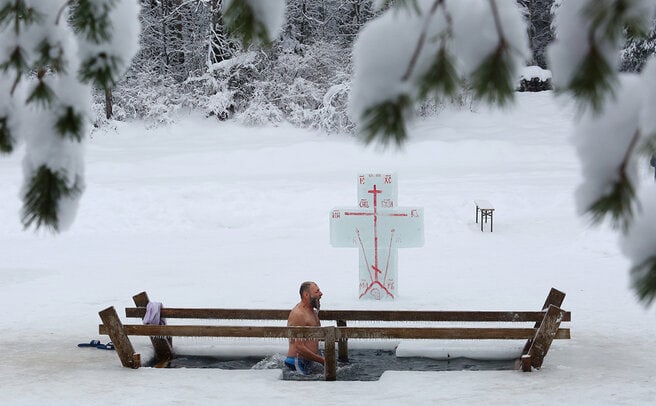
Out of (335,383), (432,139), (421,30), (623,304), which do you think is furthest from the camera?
(432,139)

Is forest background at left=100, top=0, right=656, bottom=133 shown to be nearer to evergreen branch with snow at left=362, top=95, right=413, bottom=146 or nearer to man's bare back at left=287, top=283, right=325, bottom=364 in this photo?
man's bare back at left=287, top=283, right=325, bottom=364

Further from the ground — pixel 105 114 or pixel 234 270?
pixel 105 114

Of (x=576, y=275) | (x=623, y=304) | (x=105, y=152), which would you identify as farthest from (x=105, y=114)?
(x=623, y=304)

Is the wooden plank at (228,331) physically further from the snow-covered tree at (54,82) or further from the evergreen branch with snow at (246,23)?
the evergreen branch with snow at (246,23)

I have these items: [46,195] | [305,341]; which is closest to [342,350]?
[305,341]

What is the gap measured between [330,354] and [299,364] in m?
0.62

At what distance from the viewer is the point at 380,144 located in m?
2.43

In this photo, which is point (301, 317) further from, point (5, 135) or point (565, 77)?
point (565, 77)

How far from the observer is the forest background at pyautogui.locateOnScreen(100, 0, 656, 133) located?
28344 mm

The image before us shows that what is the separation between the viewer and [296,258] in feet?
48.9

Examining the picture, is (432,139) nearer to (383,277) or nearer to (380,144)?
(383,277)

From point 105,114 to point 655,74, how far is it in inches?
1112

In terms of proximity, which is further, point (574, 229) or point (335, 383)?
point (574, 229)

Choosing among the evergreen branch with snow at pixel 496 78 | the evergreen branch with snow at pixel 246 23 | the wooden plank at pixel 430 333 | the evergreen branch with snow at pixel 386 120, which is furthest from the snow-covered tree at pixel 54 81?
the wooden plank at pixel 430 333
